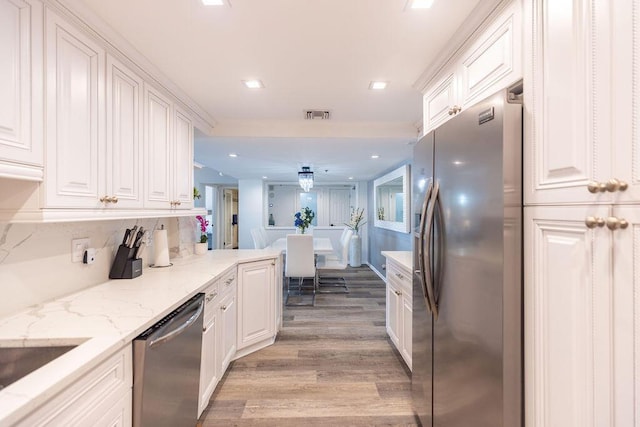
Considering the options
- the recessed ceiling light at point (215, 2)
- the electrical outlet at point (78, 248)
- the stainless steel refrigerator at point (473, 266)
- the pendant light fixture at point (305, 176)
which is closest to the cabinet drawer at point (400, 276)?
the stainless steel refrigerator at point (473, 266)

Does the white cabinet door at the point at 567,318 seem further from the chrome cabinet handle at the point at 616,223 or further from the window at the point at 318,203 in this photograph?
the window at the point at 318,203

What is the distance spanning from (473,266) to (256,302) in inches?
78.5

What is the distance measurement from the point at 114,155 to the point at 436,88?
2.02 meters

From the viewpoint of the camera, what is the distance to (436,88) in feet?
6.25

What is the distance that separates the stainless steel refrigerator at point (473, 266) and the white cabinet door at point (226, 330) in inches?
55.5

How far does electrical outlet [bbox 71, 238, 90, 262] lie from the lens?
5.21 ft

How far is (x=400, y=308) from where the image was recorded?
2.45 m

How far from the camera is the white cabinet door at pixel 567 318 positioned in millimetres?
762

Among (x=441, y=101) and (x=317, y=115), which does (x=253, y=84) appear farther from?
(x=441, y=101)

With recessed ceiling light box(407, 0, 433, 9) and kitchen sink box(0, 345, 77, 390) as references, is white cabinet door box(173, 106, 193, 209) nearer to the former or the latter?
kitchen sink box(0, 345, 77, 390)

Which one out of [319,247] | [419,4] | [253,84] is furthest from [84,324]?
[319,247]

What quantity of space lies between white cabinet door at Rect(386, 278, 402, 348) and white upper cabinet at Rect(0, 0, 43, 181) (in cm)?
243

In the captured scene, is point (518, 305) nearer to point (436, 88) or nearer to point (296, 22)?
Result: point (436, 88)

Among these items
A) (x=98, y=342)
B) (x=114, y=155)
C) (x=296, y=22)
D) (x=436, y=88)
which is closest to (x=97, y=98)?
(x=114, y=155)
